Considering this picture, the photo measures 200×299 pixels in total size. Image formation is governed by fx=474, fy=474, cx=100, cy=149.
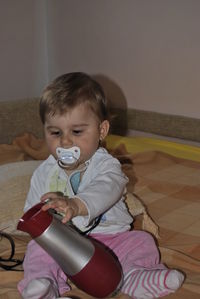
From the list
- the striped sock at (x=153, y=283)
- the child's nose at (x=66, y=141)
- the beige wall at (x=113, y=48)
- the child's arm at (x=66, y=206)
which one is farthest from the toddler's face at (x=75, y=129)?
the beige wall at (x=113, y=48)

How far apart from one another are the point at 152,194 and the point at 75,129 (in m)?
0.61

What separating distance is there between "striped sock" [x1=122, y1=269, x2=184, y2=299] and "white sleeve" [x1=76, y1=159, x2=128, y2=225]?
5.8 inches

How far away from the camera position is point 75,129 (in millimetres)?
992

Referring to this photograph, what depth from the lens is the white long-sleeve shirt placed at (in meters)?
0.96

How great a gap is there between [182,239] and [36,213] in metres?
0.52

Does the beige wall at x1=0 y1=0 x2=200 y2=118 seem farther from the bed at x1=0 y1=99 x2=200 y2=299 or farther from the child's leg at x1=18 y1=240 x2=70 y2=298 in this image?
the child's leg at x1=18 y1=240 x2=70 y2=298

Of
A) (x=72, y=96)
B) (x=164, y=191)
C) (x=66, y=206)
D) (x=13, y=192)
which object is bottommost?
(x=164, y=191)

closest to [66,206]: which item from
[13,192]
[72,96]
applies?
[72,96]

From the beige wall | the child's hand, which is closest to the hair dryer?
the child's hand

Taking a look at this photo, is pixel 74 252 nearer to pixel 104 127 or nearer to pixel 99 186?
pixel 99 186

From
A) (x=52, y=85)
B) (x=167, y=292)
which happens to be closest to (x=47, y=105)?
(x=52, y=85)

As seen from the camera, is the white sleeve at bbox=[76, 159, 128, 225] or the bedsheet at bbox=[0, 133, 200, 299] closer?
the white sleeve at bbox=[76, 159, 128, 225]

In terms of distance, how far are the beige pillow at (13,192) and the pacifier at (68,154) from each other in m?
0.32

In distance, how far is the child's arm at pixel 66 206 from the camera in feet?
2.73
